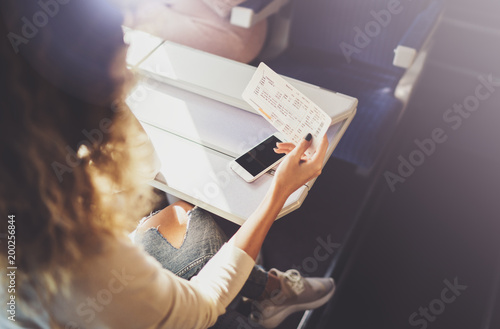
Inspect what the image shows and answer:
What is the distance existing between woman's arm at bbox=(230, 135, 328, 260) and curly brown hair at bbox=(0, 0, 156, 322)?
0.35 meters

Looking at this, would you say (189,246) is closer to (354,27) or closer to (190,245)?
(190,245)

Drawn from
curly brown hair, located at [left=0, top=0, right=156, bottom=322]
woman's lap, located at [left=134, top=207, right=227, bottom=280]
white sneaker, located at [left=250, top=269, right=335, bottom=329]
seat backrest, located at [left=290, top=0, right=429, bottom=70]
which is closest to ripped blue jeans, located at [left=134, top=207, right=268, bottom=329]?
woman's lap, located at [left=134, top=207, right=227, bottom=280]

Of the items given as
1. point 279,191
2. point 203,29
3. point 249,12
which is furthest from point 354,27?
point 279,191

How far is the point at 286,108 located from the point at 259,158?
16 cm

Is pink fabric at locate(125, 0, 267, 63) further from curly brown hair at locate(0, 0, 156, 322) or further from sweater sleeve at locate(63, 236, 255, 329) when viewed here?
sweater sleeve at locate(63, 236, 255, 329)

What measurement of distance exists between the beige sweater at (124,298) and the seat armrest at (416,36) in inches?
43.8

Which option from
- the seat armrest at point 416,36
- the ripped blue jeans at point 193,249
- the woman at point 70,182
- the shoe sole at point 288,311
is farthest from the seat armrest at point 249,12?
the shoe sole at point 288,311

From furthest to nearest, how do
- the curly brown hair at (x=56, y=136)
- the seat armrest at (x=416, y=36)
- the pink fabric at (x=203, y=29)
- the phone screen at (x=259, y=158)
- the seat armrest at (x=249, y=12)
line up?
the pink fabric at (x=203, y=29)
the seat armrest at (x=249, y=12)
the seat armrest at (x=416, y=36)
the phone screen at (x=259, y=158)
the curly brown hair at (x=56, y=136)

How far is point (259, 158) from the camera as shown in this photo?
3.79ft

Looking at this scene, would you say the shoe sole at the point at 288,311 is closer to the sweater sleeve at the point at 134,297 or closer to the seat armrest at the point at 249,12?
the sweater sleeve at the point at 134,297

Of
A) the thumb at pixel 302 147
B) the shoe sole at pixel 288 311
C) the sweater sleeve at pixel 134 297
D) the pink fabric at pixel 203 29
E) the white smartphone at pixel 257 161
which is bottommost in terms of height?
the shoe sole at pixel 288 311

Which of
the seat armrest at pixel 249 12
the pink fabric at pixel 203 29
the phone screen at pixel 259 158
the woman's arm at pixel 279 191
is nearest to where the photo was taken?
the woman's arm at pixel 279 191

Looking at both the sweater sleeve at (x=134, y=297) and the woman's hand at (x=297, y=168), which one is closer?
the sweater sleeve at (x=134, y=297)

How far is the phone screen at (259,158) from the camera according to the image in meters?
1.13
